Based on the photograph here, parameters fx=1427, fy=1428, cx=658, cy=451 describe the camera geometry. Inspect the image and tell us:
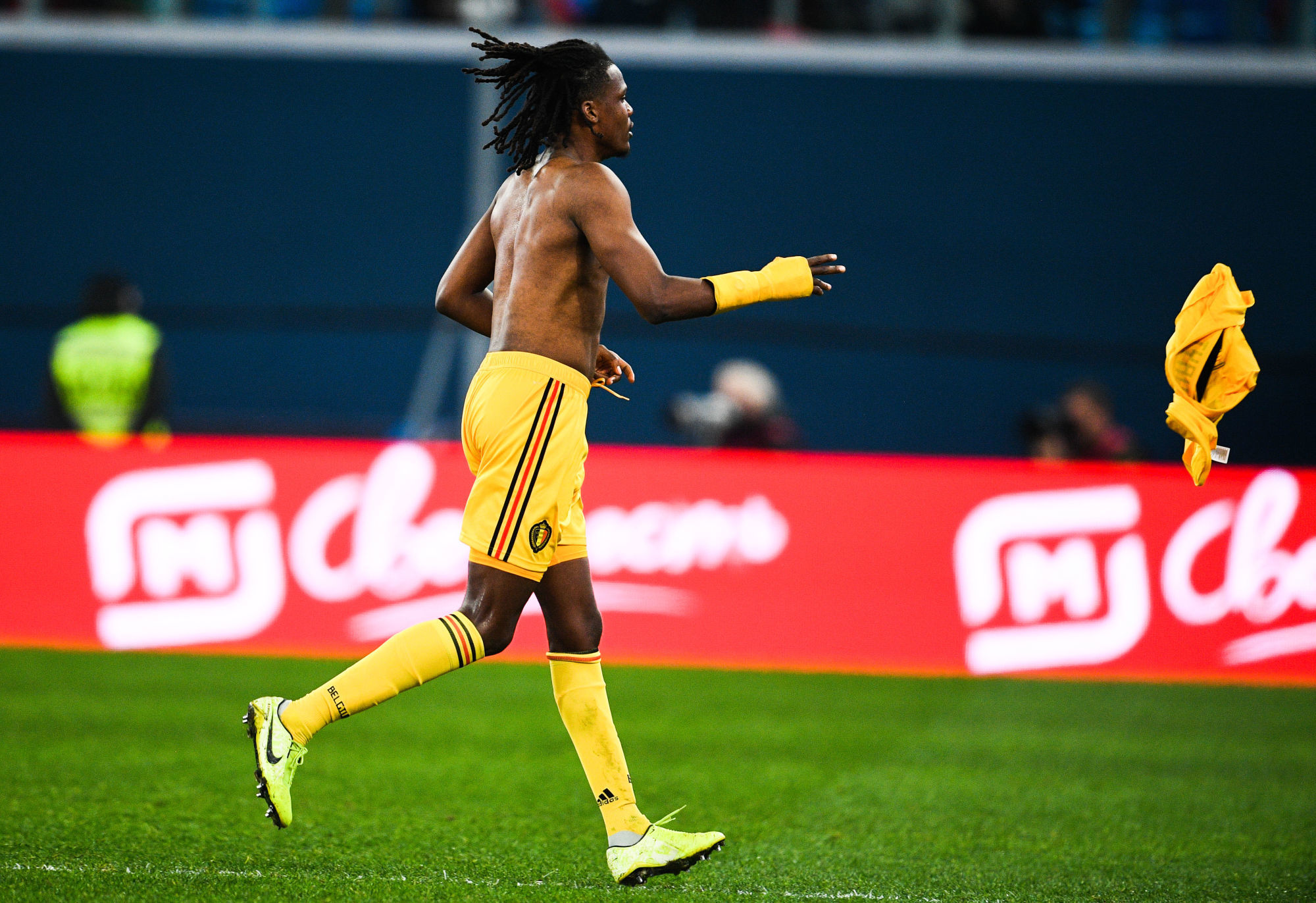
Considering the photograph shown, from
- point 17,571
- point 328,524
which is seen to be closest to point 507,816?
point 328,524

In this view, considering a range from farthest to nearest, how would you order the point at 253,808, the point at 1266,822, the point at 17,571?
the point at 17,571 → the point at 1266,822 → the point at 253,808

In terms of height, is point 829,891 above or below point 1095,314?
below

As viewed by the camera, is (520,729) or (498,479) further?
(520,729)

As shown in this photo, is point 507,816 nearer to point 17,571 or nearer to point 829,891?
point 829,891

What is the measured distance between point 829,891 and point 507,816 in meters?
1.31

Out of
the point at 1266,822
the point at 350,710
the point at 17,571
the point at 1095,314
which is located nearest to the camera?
the point at 350,710

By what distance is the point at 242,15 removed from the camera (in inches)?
559

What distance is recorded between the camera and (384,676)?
3670mm

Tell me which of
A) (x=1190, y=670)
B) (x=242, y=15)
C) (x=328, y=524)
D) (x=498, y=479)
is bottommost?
(x=1190, y=670)

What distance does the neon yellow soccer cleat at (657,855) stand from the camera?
3.79 meters

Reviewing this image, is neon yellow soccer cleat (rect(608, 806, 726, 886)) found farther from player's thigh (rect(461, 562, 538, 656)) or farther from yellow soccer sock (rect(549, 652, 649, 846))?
player's thigh (rect(461, 562, 538, 656))

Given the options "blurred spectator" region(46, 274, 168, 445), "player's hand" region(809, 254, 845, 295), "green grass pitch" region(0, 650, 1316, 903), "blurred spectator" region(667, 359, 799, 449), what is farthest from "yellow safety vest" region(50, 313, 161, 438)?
"player's hand" region(809, 254, 845, 295)

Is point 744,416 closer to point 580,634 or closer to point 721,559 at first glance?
point 721,559

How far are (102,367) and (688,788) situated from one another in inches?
244
